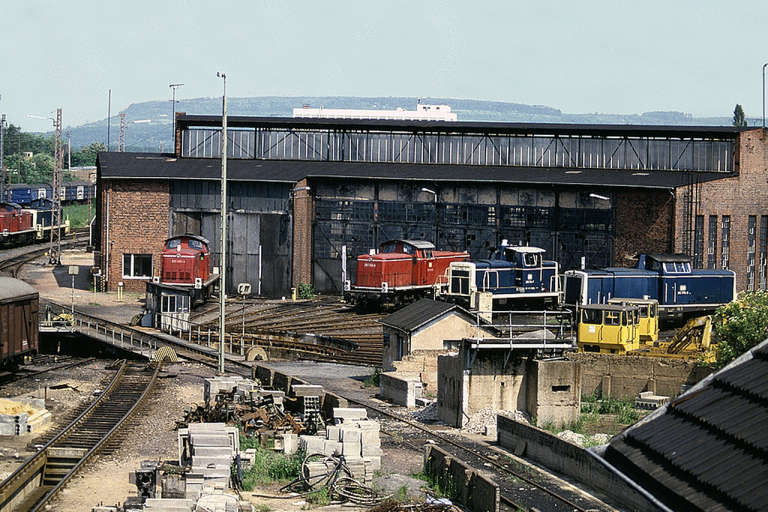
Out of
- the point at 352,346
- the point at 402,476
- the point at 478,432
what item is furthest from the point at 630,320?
the point at 402,476

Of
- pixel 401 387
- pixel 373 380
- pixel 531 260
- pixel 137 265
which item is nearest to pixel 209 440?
pixel 401 387

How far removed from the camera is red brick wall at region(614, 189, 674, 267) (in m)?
52.1

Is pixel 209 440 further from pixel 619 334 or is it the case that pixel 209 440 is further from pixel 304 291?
pixel 304 291

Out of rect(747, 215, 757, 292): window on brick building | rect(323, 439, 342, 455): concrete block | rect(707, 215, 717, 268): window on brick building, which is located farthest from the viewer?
rect(747, 215, 757, 292): window on brick building

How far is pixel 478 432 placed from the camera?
97.3 ft

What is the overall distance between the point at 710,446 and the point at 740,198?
51246 millimetres

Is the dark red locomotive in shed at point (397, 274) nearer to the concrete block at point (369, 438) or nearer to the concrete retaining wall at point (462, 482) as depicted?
the concrete block at point (369, 438)

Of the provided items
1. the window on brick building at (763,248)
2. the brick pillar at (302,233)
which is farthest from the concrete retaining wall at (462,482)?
the window on brick building at (763,248)

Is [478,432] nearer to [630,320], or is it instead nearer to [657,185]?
[630,320]

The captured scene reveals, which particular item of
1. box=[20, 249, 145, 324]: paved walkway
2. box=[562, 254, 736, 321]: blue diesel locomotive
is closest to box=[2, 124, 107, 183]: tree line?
box=[20, 249, 145, 324]: paved walkway

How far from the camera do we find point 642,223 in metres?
53.1

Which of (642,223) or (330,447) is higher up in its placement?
(642,223)

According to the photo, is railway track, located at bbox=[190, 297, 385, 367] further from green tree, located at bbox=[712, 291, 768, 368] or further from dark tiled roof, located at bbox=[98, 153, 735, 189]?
green tree, located at bbox=[712, 291, 768, 368]

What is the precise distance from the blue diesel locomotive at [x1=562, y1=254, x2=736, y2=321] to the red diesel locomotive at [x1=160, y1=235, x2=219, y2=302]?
1854 centimetres
